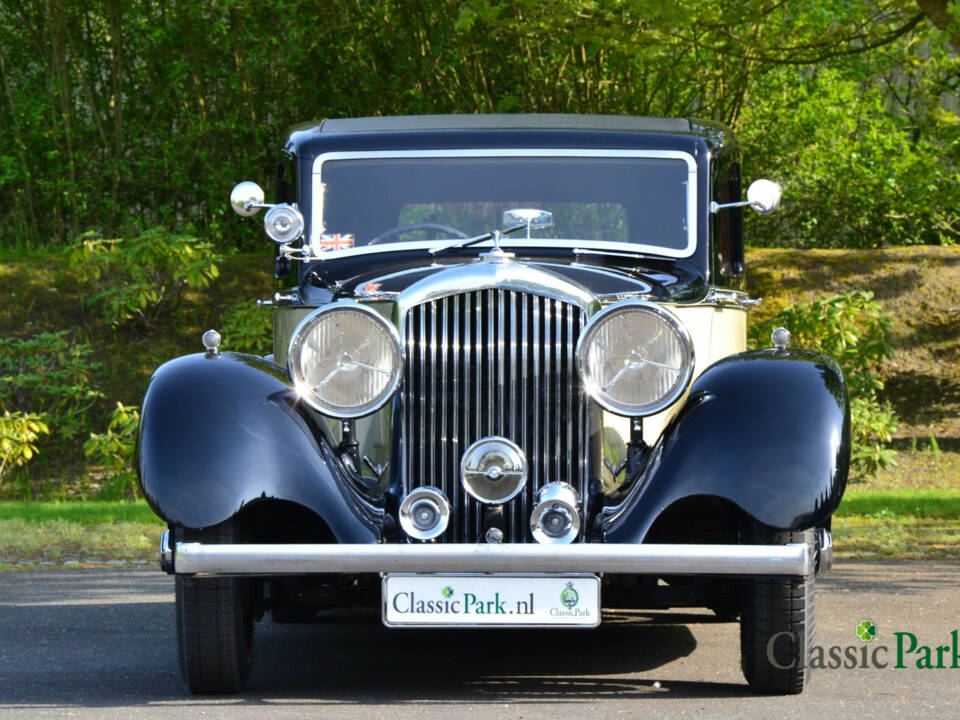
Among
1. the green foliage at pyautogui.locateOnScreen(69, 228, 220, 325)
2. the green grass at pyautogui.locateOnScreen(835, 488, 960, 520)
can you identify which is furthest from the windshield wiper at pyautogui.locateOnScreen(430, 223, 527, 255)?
the green foliage at pyautogui.locateOnScreen(69, 228, 220, 325)

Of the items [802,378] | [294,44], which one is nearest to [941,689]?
[802,378]

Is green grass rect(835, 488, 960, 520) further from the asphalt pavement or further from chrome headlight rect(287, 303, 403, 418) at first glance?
chrome headlight rect(287, 303, 403, 418)

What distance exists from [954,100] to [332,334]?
1237cm

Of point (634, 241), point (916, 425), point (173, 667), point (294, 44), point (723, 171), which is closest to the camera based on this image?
point (173, 667)

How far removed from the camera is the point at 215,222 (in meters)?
13.3

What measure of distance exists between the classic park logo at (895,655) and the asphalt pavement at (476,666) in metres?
0.01

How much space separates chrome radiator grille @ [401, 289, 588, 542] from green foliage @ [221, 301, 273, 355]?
5715 millimetres

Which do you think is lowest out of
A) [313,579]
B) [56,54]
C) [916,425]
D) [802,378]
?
[916,425]

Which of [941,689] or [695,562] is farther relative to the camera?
[941,689]

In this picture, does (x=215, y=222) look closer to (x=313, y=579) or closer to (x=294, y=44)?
(x=294, y=44)

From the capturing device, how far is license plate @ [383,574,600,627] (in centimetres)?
418

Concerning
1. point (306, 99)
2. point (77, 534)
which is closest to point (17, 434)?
point (77, 534)

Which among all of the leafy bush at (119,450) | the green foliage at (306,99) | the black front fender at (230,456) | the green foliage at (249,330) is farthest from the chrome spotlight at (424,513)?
the green foliage at (306,99)

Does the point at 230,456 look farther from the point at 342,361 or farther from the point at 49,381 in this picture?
the point at 49,381
